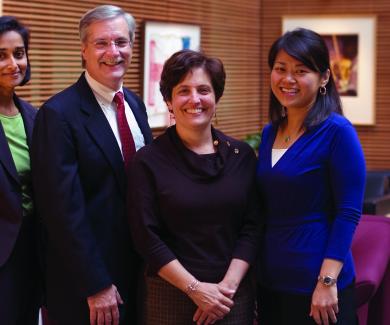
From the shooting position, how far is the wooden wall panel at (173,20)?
17.1 ft

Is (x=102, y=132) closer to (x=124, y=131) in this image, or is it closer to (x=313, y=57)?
(x=124, y=131)

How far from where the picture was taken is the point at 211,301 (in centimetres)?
263

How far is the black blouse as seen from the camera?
2.64 meters

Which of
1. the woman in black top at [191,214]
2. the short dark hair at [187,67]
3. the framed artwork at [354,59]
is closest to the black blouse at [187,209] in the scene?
the woman in black top at [191,214]

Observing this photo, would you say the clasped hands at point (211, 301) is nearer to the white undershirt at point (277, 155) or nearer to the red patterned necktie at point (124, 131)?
the white undershirt at point (277, 155)

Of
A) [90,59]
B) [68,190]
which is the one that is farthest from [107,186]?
[90,59]

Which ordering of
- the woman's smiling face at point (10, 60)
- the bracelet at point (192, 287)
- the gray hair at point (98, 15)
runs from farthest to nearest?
the woman's smiling face at point (10, 60), the gray hair at point (98, 15), the bracelet at point (192, 287)

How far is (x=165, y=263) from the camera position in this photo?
2.63m

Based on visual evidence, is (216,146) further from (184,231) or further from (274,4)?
(274,4)

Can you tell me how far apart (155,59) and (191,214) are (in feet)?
13.8

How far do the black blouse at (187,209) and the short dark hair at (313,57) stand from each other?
406mm

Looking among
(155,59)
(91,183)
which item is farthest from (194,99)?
(155,59)

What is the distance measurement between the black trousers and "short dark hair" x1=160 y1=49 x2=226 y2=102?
2.90 feet

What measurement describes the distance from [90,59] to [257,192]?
0.92 m
